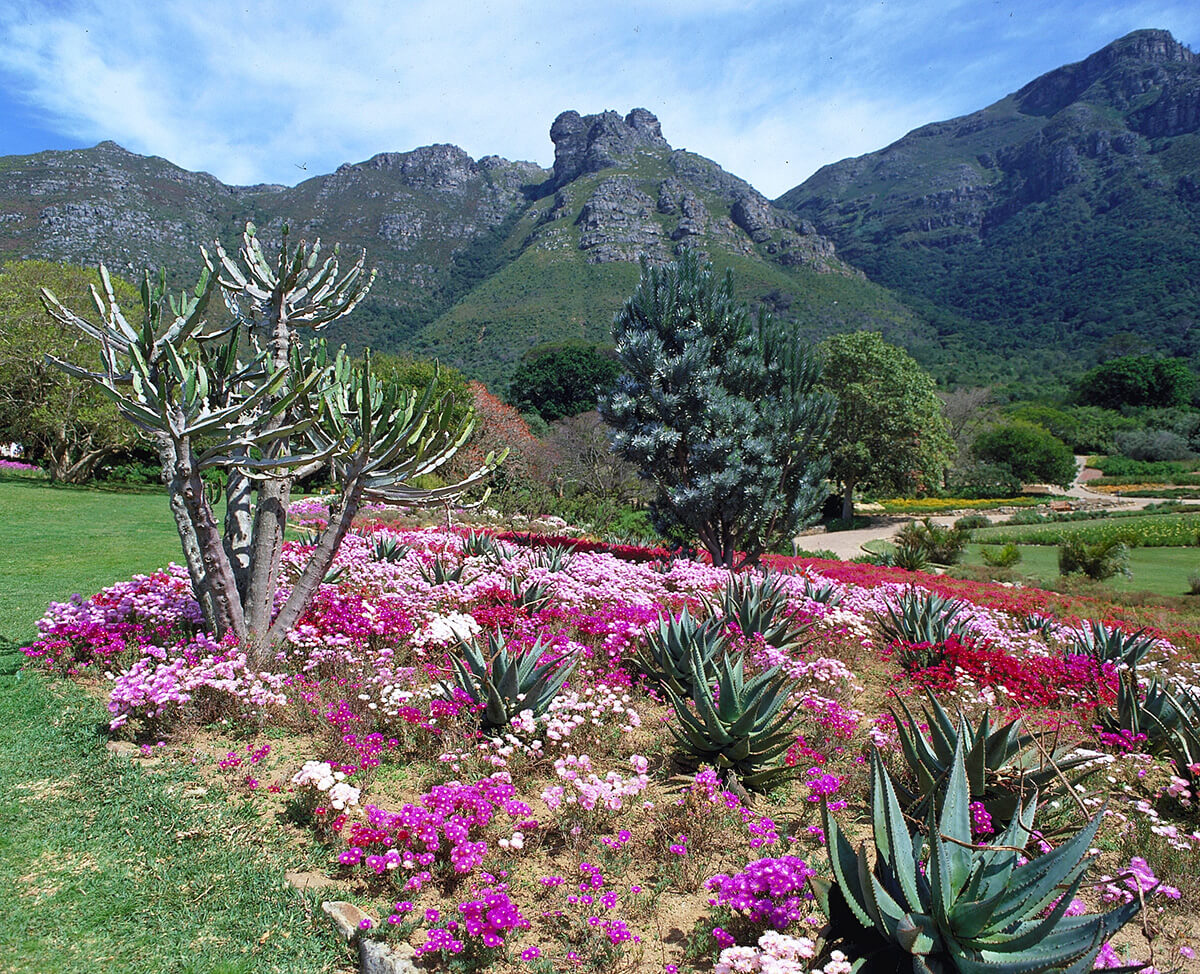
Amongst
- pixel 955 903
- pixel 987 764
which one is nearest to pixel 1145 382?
pixel 987 764

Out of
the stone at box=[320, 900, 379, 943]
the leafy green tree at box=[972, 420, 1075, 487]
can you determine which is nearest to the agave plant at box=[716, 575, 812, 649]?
the stone at box=[320, 900, 379, 943]

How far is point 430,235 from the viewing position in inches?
3969

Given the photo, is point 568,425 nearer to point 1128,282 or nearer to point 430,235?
point 430,235

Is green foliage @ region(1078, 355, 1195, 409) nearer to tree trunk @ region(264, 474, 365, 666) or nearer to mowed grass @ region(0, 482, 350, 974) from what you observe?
tree trunk @ region(264, 474, 365, 666)

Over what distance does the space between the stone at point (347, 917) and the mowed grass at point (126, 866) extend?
0.05 metres

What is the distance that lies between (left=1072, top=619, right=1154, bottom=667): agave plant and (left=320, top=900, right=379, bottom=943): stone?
24.9ft

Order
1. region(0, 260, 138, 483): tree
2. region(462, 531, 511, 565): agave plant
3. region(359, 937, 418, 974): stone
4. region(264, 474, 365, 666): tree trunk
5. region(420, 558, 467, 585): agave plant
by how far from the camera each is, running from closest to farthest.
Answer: region(359, 937, 418, 974): stone < region(264, 474, 365, 666): tree trunk < region(420, 558, 467, 585): agave plant < region(462, 531, 511, 565): agave plant < region(0, 260, 138, 483): tree

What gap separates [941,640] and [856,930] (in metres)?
5.48

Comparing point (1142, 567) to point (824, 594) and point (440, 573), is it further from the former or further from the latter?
point (440, 573)

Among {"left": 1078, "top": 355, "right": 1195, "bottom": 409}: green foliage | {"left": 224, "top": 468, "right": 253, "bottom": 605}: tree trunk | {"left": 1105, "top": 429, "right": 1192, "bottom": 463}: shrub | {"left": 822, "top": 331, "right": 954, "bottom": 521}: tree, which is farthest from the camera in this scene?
{"left": 1078, "top": 355, "right": 1195, "bottom": 409}: green foliage

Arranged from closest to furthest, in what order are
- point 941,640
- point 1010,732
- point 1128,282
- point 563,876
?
1. point 563,876
2. point 1010,732
3. point 941,640
4. point 1128,282

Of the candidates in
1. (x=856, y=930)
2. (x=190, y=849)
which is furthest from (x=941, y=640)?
(x=190, y=849)

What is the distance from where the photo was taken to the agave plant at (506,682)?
452 cm

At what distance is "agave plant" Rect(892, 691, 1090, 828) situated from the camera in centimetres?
341
